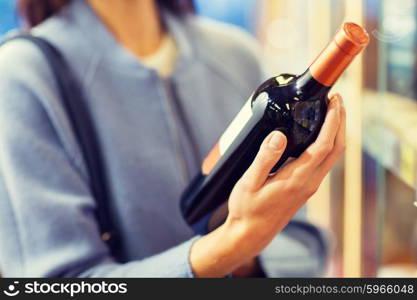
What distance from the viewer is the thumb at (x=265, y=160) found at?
59 centimetres

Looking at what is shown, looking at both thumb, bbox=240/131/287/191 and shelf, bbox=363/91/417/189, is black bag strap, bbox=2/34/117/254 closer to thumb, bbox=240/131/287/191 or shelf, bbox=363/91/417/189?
thumb, bbox=240/131/287/191

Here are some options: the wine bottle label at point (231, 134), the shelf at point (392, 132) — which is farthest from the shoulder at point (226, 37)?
the wine bottle label at point (231, 134)

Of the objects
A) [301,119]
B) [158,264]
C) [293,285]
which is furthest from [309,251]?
[301,119]

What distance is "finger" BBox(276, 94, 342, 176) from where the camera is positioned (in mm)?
595

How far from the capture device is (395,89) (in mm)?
940

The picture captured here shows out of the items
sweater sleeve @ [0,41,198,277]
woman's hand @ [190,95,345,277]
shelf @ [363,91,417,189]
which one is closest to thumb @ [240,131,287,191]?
woman's hand @ [190,95,345,277]

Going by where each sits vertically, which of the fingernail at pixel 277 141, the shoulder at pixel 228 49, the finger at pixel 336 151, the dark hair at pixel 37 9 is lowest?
the shoulder at pixel 228 49

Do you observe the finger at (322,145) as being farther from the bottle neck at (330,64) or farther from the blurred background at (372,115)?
the blurred background at (372,115)

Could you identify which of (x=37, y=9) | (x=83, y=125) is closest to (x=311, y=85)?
(x=83, y=125)

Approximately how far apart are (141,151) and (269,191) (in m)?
0.27

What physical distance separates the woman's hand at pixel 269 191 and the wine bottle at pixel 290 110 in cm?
1

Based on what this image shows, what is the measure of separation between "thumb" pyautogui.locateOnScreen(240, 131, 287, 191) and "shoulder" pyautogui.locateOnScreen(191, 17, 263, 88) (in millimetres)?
370

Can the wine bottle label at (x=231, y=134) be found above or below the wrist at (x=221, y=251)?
above

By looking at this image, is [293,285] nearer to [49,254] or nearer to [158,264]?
[158,264]
